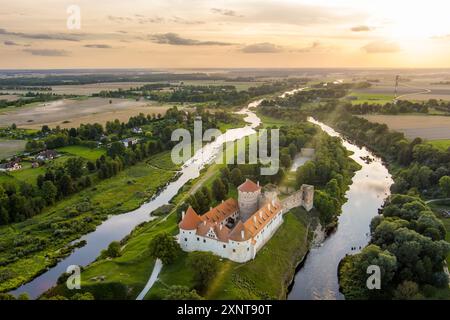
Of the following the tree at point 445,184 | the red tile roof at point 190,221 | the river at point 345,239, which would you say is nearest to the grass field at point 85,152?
the red tile roof at point 190,221

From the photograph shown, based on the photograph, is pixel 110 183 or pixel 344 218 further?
pixel 110 183

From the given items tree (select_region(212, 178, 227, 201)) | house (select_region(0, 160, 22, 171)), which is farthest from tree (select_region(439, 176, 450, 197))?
house (select_region(0, 160, 22, 171))

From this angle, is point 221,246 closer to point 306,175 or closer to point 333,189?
point 333,189

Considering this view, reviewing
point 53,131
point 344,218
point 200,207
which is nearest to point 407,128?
point 344,218

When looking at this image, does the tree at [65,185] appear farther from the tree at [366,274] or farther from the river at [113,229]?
the tree at [366,274]

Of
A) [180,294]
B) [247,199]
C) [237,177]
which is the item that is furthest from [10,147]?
[180,294]

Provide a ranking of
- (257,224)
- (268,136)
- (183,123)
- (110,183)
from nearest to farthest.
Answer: (257,224) < (110,183) < (268,136) < (183,123)

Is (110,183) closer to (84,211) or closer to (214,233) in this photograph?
(84,211)
